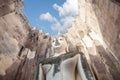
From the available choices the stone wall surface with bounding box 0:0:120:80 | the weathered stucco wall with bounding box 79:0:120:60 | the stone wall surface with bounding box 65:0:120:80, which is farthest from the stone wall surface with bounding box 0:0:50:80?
the weathered stucco wall with bounding box 79:0:120:60

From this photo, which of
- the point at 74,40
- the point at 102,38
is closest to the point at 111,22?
the point at 102,38

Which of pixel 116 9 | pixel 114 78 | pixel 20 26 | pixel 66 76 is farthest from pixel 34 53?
pixel 116 9

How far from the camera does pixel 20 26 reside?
6.45 meters

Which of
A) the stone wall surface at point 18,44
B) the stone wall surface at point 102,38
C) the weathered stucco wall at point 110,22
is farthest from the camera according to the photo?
the stone wall surface at point 18,44

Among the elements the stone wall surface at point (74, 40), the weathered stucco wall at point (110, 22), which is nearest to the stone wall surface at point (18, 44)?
the stone wall surface at point (74, 40)

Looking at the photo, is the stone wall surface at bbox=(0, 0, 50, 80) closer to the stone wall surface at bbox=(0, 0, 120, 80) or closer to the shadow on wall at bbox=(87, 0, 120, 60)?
the stone wall surface at bbox=(0, 0, 120, 80)

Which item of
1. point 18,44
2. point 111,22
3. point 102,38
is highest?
point 18,44

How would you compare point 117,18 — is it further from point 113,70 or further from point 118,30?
point 113,70

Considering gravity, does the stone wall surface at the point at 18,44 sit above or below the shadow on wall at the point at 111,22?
above

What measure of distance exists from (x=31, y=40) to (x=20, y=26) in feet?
2.34

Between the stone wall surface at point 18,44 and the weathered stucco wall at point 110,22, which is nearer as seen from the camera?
the weathered stucco wall at point 110,22

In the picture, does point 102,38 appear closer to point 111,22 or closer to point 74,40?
point 111,22

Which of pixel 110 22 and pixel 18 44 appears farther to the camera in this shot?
pixel 18 44

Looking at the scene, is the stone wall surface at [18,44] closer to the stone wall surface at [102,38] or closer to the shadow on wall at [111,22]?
the stone wall surface at [102,38]
